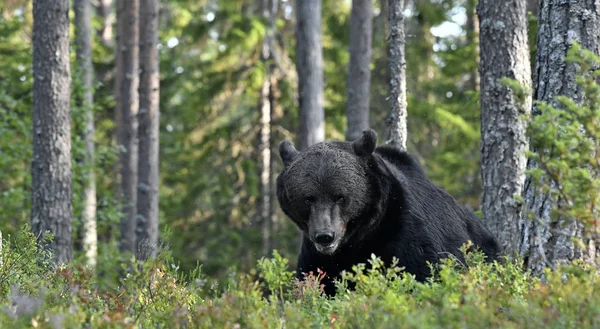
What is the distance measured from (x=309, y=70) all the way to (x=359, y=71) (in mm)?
1038

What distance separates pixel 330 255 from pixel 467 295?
11.4 feet

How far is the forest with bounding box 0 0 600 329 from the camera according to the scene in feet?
15.6

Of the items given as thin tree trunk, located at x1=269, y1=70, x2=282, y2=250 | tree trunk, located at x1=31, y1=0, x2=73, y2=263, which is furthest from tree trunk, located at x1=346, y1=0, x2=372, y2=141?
thin tree trunk, located at x1=269, y1=70, x2=282, y2=250

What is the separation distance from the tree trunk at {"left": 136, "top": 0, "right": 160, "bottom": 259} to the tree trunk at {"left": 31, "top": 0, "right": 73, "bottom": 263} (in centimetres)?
710

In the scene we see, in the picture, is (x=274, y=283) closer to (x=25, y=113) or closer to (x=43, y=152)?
(x=43, y=152)

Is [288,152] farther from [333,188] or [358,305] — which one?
[358,305]

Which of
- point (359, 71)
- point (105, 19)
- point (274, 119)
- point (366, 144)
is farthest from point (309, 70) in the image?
point (105, 19)

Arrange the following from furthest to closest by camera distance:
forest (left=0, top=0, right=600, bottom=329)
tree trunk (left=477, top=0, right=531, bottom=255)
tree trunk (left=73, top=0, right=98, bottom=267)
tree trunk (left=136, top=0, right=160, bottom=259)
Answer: tree trunk (left=136, top=0, right=160, bottom=259) → tree trunk (left=73, top=0, right=98, bottom=267) → tree trunk (left=477, top=0, right=531, bottom=255) → forest (left=0, top=0, right=600, bottom=329)

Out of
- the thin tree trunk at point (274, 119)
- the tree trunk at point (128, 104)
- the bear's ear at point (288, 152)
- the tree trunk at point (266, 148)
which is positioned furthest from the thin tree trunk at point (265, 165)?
the bear's ear at point (288, 152)

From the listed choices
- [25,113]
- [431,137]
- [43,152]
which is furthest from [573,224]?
[431,137]

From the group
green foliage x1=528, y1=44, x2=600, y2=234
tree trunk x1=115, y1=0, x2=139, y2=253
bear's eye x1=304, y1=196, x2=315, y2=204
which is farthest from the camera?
tree trunk x1=115, y1=0, x2=139, y2=253

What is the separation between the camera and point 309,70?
16922 mm

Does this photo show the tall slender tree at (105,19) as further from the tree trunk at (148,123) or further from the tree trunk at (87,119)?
the tree trunk at (148,123)

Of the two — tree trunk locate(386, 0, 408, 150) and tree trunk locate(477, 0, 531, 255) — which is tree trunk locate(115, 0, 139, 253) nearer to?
tree trunk locate(386, 0, 408, 150)
